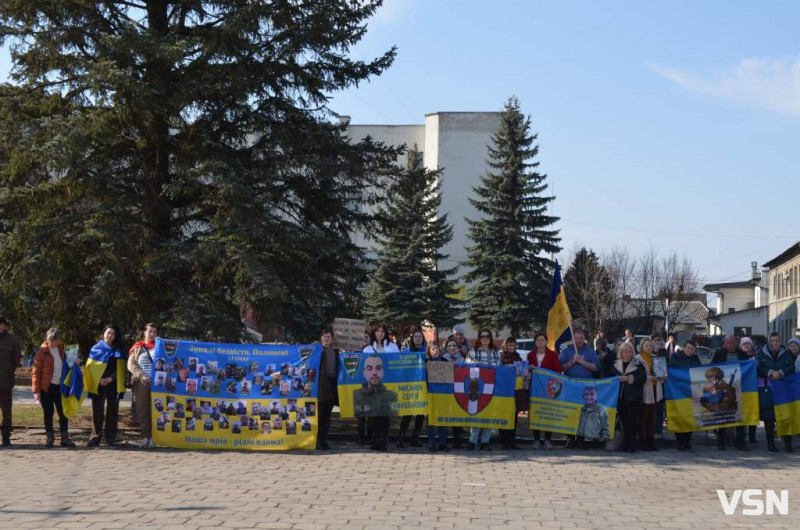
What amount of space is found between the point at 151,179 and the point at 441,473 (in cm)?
879

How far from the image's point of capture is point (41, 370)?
1457 cm

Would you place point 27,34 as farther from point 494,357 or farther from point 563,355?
point 563,355

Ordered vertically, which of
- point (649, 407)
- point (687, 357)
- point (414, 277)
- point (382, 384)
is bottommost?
point (649, 407)

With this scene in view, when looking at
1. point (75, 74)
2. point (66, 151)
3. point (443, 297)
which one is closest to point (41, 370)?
point (66, 151)

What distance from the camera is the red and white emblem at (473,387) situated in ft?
49.4

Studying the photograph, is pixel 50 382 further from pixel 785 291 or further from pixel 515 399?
pixel 785 291

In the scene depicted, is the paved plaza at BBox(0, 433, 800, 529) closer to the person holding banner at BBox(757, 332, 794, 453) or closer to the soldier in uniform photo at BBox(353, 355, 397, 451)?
the soldier in uniform photo at BBox(353, 355, 397, 451)

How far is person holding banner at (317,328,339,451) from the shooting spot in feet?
48.5

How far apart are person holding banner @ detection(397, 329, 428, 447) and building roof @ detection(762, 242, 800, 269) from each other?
5851cm

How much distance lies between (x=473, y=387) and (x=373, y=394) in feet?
5.62

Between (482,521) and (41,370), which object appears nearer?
(482,521)

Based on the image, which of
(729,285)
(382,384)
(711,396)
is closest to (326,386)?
(382,384)

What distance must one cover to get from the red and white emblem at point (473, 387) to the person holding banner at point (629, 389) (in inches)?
86.0

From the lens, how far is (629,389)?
15.1 m
